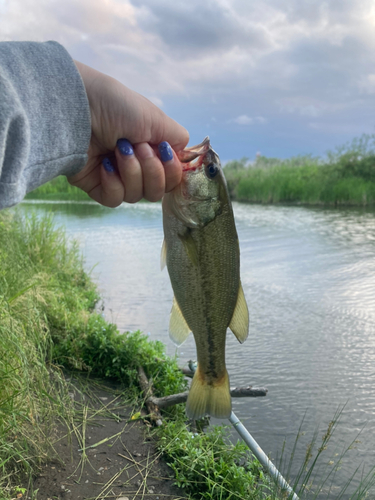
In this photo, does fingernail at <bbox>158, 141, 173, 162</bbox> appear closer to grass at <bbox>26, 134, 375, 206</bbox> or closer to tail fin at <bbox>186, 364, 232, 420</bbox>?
tail fin at <bbox>186, 364, 232, 420</bbox>

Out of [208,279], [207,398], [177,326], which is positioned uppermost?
[208,279]

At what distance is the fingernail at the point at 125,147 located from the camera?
1973 millimetres

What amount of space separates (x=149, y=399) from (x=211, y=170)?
2.91 meters

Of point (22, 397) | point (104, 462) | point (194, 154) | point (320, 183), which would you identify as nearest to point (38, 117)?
point (194, 154)

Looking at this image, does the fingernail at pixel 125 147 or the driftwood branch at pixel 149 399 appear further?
the driftwood branch at pixel 149 399

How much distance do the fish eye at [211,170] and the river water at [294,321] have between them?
2.23 m

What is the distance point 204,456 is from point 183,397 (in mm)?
671

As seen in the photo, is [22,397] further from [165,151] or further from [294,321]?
[294,321]

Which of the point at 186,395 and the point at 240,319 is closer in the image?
the point at 240,319

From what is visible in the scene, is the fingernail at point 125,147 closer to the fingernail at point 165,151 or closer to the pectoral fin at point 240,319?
the fingernail at point 165,151

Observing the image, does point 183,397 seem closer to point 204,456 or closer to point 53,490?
point 204,456

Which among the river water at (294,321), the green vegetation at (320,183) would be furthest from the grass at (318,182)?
the river water at (294,321)

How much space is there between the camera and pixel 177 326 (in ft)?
7.34

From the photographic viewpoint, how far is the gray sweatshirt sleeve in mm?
1337
